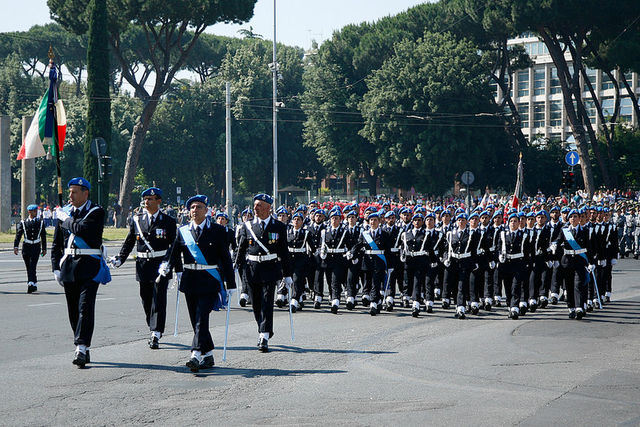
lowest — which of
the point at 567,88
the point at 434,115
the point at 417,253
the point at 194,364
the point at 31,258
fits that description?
the point at 194,364

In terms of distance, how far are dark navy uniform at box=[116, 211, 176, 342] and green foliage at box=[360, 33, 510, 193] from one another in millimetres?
38102

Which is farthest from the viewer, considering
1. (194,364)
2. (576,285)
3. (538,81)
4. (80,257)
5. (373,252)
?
(538,81)

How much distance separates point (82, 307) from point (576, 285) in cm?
779

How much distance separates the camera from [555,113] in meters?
85.6

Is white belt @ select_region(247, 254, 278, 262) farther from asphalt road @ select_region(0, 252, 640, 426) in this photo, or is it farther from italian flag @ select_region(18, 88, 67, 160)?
italian flag @ select_region(18, 88, 67, 160)

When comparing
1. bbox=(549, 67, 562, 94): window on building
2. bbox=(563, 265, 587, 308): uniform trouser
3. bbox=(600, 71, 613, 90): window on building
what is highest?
bbox=(549, 67, 562, 94): window on building

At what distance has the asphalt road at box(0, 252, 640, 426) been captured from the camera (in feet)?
22.0

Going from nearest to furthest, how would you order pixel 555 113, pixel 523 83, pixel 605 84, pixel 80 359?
pixel 80 359 < pixel 605 84 < pixel 555 113 < pixel 523 83

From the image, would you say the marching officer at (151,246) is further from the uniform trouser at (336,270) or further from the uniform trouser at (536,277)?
the uniform trouser at (536,277)

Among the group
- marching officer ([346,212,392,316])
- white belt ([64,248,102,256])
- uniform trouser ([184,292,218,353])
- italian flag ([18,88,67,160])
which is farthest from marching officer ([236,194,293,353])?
italian flag ([18,88,67,160])

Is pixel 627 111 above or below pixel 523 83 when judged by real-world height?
below

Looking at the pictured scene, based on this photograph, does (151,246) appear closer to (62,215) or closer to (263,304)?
(62,215)

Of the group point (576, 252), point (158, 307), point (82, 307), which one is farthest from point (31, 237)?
point (576, 252)

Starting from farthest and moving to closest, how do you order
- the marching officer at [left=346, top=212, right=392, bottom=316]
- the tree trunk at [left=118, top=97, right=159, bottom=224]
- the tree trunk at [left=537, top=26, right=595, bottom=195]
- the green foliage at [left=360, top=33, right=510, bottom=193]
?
the green foliage at [left=360, top=33, right=510, bottom=193] → the tree trunk at [left=118, top=97, right=159, bottom=224] → the tree trunk at [left=537, top=26, right=595, bottom=195] → the marching officer at [left=346, top=212, right=392, bottom=316]
